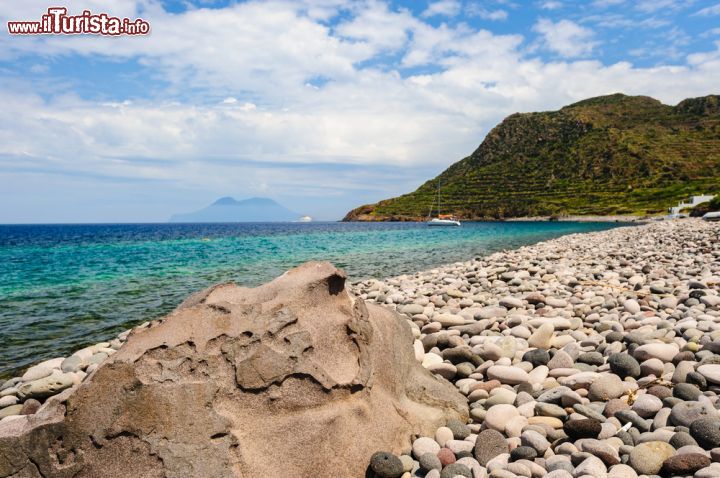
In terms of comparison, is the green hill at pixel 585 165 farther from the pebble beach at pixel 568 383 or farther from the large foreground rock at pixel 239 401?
the large foreground rock at pixel 239 401

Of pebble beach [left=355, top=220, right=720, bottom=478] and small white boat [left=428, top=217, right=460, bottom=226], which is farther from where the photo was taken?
small white boat [left=428, top=217, right=460, bottom=226]

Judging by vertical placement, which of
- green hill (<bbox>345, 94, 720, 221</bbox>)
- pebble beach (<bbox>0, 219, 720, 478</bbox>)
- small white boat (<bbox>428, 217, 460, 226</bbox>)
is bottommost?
pebble beach (<bbox>0, 219, 720, 478</bbox>)

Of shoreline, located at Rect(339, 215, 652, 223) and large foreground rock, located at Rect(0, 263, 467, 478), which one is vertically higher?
shoreline, located at Rect(339, 215, 652, 223)

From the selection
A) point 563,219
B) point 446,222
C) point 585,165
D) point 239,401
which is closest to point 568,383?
point 239,401

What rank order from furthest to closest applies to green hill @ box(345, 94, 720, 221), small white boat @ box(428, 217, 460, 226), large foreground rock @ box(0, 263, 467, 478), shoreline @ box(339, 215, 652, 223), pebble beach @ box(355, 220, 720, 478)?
1. green hill @ box(345, 94, 720, 221)
2. small white boat @ box(428, 217, 460, 226)
3. shoreline @ box(339, 215, 652, 223)
4. pebble beach @ box(355, 220, 720, 478)
5. large foreground rock @ box(0, 263, 467, 478)

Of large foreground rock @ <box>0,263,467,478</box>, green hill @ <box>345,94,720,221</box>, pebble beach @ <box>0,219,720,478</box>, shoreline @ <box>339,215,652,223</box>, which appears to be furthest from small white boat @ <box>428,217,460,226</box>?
large foreground rock @ <box>0,263,467,478</box>

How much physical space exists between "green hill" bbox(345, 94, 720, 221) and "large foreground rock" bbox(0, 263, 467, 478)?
88.4 metres

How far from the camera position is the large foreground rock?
3.01 meters

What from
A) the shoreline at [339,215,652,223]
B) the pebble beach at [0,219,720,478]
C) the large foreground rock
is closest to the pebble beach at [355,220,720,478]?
the pebble beach at [0,219,720,478]

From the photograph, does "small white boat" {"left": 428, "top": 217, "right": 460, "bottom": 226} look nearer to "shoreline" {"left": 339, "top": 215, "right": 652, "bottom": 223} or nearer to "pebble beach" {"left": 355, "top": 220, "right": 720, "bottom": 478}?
"shoreline" {"left": 339, "top": 215, "right": 652, "bottom": 223}

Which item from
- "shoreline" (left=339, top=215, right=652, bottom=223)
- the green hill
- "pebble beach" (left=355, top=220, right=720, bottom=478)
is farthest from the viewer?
the green hill

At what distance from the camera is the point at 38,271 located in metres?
23.5

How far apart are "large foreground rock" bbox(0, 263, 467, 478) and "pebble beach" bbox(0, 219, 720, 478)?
39 centimetres

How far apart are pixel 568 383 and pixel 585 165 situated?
391ft
